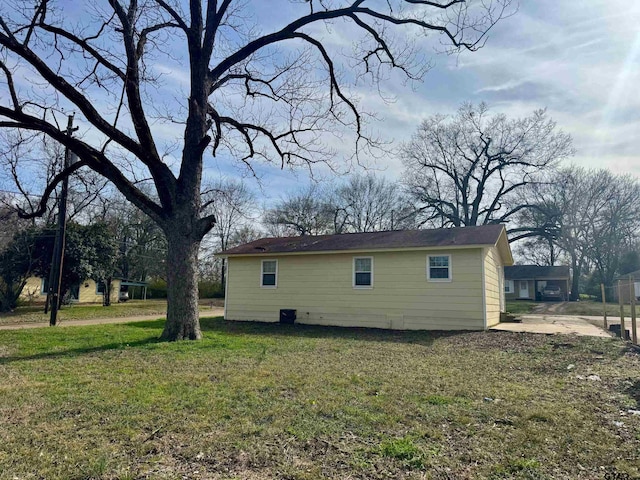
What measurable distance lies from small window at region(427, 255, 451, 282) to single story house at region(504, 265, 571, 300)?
108 feet

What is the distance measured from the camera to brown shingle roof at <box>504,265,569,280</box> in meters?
40.6

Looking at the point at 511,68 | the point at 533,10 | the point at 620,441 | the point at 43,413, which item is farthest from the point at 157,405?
the point at 511,68

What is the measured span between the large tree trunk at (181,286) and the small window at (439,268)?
7454 millimetres

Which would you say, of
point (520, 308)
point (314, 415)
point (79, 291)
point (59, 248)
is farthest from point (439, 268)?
point (79, 291)

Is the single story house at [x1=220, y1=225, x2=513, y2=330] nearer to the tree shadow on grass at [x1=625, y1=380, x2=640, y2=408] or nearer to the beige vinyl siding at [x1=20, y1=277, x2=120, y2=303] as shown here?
the tree shadow on grass at [x1=625, y1=380, x2=640, y2=408]

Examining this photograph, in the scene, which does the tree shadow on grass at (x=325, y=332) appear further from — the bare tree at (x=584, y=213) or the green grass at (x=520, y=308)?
the bare tree at (x=584, y=213)

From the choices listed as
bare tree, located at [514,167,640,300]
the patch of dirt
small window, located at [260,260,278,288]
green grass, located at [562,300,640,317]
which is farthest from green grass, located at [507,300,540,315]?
small window, located at [260,260,278,288]

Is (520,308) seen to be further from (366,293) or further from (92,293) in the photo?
(92,293)

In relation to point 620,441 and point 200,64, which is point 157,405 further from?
point 200,64

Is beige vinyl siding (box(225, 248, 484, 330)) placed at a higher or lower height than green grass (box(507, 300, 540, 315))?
higher

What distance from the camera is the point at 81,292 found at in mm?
26281

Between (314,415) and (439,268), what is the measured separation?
970 centimetres

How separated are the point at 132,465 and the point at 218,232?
130 ft

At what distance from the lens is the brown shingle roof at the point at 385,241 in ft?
43.0
